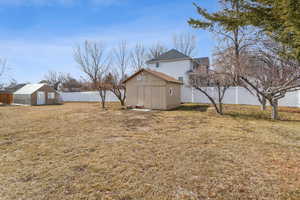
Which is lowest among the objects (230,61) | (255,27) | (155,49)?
(255,27)

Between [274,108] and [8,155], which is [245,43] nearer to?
[274,108]

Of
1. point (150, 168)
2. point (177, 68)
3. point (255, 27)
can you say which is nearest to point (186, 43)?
point (177, 68)

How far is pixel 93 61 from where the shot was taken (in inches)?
639

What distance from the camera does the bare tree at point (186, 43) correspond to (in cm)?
2693

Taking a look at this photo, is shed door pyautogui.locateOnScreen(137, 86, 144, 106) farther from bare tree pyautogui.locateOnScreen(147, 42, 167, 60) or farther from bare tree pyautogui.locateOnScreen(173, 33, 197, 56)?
bare tree pyautogui.locateOnScreen(173, 33, 197, 56)

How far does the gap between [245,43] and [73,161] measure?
7898 millimetres

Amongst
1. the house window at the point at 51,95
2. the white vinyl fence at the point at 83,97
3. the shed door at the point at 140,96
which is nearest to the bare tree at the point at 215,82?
the shed door at the point at 140,96

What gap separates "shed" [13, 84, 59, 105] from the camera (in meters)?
20.1

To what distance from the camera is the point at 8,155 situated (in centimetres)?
384

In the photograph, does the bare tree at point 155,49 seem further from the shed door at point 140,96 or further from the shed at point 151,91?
the shed door at point 140,96

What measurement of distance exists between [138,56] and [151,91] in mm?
13284

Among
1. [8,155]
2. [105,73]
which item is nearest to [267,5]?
[8,155]

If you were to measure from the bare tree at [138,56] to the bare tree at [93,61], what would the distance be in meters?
7.83

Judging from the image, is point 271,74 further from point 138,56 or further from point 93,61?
point 138,56
